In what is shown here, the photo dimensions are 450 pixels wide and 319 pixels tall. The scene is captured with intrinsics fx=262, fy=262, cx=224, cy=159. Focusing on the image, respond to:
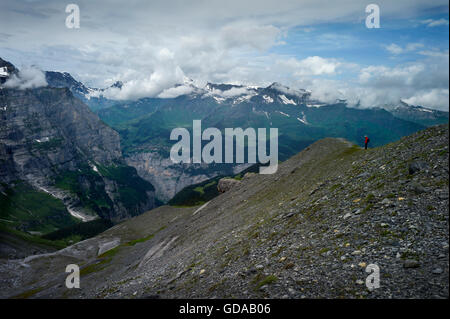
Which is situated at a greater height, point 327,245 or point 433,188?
point 433,188

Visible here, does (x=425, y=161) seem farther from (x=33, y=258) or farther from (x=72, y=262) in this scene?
(x=33, y=258)

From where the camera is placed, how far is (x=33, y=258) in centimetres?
11275
